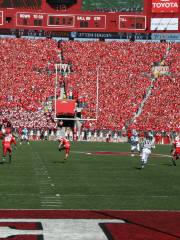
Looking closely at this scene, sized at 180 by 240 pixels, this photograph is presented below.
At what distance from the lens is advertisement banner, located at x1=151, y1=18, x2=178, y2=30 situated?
6581 centimetres

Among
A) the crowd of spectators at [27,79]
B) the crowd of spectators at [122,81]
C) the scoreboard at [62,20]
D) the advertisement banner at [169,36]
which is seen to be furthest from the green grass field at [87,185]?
the advertisement banner at [169,36]

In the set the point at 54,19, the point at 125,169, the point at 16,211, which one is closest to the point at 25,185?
the point at 16,211

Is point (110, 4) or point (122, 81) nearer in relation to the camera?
point (122, 81)

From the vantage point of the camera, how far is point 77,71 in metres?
60.3

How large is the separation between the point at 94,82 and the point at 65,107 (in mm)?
6190

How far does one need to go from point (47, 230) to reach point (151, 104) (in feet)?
148

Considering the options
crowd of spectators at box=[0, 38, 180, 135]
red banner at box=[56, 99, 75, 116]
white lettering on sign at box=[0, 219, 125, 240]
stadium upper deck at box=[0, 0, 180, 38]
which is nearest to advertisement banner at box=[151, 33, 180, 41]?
stadium upper deck at box=[0, 0, 180, 38]

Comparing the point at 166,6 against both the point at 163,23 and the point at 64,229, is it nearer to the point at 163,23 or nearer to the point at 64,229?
the point at 163,23

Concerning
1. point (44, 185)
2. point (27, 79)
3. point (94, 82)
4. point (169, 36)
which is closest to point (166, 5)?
point (169, 36)

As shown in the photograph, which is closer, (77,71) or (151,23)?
(77,71)

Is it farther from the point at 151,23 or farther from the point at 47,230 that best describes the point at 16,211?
the point at 151,23

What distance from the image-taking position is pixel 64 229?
1012 cm

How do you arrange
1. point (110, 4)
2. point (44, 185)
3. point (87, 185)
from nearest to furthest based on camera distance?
point (44, 185) → point (87, 185) → point (110, 4)

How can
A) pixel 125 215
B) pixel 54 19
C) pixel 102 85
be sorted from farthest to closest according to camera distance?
pixel 54 19, pixel 102 85, pixel 125 215
